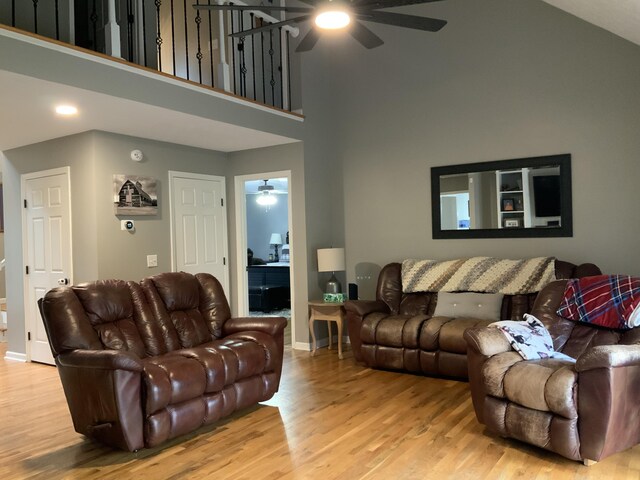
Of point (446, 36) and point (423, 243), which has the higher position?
point (446, 36)

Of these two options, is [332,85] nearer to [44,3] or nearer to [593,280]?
[44,3]

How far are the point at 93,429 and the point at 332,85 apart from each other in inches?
184

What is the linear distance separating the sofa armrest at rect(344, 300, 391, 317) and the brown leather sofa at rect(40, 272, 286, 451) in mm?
1218

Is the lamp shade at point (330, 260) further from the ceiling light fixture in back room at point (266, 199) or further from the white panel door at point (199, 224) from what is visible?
the ceiling light fixture in back room at point (266, 199)

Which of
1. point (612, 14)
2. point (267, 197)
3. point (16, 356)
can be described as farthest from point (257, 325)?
point (267, 197)

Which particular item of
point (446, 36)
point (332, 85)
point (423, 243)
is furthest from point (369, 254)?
point (446, 36)

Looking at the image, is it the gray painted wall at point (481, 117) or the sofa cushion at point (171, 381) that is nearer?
the sofa cushion at point (171, 381)

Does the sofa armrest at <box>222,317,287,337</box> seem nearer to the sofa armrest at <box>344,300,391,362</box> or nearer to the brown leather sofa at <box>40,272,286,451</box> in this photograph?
the brown leather sofa at <box>40,272,286,451</box>

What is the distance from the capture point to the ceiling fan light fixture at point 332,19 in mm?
3006

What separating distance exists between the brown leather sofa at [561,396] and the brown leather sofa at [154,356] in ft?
5.22

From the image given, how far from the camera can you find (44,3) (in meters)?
5.05

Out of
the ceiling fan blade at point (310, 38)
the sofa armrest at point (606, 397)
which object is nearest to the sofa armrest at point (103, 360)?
the ceiling fan blade at point (310, 38)

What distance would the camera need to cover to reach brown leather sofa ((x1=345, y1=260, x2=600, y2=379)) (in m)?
4.54

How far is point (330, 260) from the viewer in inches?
228
